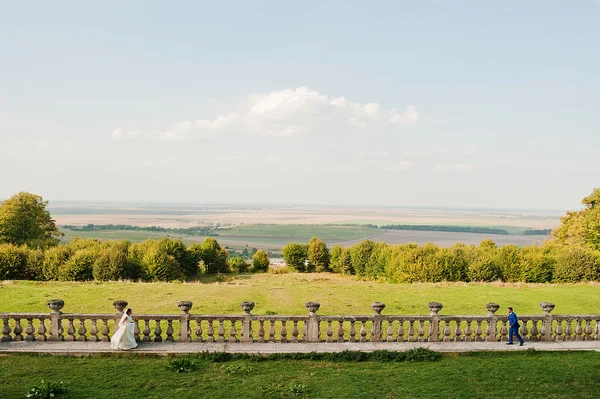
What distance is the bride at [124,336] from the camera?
1593 cm

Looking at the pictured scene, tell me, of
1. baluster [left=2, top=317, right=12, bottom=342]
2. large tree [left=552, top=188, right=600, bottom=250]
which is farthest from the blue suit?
Result: large tree [left=552, top=188, right=600, bottom=250]

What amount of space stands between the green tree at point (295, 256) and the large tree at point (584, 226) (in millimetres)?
43750

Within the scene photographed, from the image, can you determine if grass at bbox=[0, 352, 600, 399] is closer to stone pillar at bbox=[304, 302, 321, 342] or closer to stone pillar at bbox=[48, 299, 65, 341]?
stone pillar at bbox=[48, 299, 65, 341]

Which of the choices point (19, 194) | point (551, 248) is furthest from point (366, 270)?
point (19, 194)

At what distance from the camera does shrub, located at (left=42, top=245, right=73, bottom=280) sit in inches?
1975

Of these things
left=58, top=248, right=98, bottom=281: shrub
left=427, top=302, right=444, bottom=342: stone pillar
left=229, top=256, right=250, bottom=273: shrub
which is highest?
left=427, top=302, right=444, bottom=342: stone pillar

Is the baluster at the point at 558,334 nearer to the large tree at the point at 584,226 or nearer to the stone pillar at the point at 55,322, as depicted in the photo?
the stone pillar at the point at 55,322

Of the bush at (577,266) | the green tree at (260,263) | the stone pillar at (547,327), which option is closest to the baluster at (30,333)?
the stone pillar at (547,327)

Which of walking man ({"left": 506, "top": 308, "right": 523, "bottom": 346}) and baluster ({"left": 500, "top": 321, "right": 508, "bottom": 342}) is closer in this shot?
walking man ({"left": 506, "top": 308, "right": 523, "bottom": 346})

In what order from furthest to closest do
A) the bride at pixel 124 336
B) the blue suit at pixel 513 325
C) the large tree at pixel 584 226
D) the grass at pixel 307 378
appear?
the large tree at pixel 584 226, the blue suit at pixel 513 325, the bride at pixel 124 336, the grass at pixel 307 378

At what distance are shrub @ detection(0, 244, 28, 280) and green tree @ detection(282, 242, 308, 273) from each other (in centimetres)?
4447

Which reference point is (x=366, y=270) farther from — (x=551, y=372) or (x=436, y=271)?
(x=551, y=372)

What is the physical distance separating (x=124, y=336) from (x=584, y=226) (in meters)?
62.4

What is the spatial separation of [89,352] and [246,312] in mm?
6077
